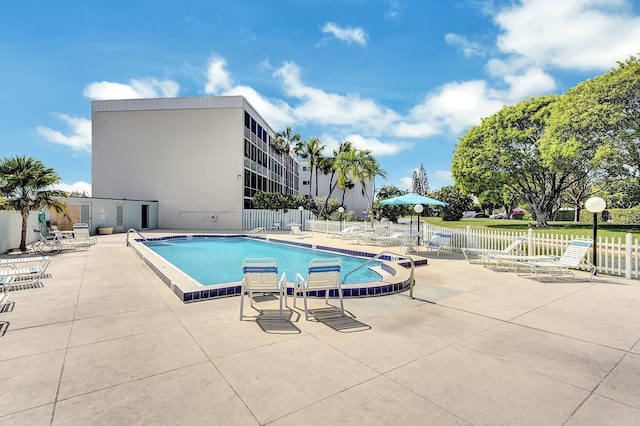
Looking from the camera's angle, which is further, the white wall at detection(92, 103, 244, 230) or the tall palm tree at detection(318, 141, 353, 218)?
the tall palm tree at detection(318, 141, 353, 218)

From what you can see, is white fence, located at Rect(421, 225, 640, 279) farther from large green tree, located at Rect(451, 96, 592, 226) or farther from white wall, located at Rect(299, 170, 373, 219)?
white wall, located at Rect(299, 170, 373, 219)

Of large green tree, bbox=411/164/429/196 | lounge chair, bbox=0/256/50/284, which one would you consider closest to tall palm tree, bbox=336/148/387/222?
lounge chair, bbox=0/256/50/284

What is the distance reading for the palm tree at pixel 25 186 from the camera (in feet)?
37.7

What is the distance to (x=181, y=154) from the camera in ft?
84.6

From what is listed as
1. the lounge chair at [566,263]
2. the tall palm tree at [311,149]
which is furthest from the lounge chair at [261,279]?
the tall palm tree at [311,149]

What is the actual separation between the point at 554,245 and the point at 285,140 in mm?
29096

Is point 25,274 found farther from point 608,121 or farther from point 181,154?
point 608,121

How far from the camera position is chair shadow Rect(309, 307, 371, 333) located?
436 cm

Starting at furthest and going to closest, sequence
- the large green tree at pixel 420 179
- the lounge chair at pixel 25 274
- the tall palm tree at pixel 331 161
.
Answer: the large green tree at pixel 420 179 < the tall palm tree at pixel 331 161 < the lounge chair at pixel 25 274

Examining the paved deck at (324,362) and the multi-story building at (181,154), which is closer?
the paved deck at (324,362)

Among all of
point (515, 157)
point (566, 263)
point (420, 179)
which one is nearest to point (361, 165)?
point (515, 157)

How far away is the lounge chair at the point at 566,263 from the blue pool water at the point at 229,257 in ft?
13.2

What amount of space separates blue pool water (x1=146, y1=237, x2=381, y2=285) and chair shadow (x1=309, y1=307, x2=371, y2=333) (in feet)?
12.4

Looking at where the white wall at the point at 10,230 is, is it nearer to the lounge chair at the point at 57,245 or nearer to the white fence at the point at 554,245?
the lounge chair at the point at 57,245
